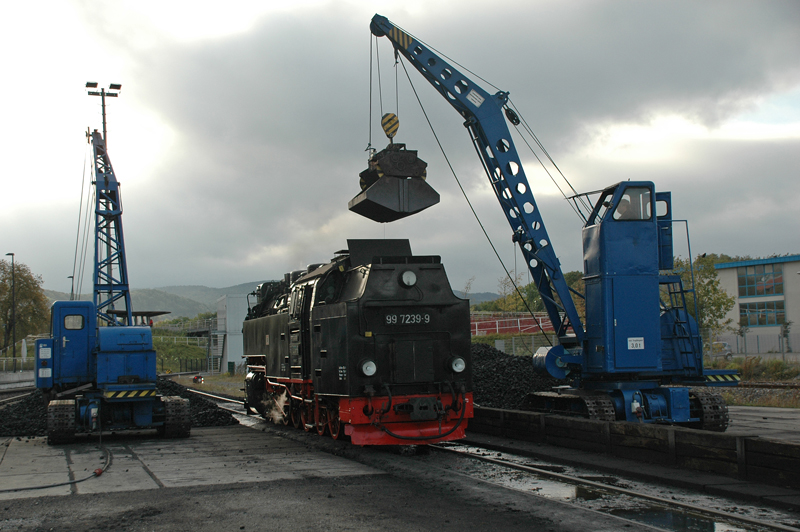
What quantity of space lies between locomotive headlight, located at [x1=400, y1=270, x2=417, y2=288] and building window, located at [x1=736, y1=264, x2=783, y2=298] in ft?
149

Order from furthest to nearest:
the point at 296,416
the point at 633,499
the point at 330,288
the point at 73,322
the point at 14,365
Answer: the point at 14,365, the point at 73,322, the point at 296,416, the point at 330,288, the point at 633,499

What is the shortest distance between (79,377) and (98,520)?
8.71m

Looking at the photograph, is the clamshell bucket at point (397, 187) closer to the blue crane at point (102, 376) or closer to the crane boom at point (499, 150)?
the crane boom at point (499, 150)

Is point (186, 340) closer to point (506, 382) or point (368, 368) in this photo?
point (506, 382)

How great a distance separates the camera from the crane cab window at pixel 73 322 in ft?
46.8

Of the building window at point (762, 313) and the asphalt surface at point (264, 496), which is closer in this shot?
the asphalt surface at point (264, 496)

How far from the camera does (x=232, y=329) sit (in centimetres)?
5772

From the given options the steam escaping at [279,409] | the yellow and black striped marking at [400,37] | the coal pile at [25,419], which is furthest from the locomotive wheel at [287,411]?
the yellow and black striped marking at [400,37]

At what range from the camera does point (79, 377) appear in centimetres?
1428

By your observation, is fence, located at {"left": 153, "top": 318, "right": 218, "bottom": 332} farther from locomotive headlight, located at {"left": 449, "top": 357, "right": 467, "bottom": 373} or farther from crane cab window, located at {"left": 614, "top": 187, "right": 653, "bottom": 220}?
locomotive headlight, located at {"left": 449, "top": 357, "right": 467, "bottom": 373}

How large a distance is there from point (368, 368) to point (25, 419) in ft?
33.5

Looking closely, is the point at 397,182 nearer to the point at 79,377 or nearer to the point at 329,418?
the point at 329,418

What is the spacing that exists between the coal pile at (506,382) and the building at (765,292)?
33.1 m

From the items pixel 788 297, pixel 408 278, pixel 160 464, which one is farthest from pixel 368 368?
pixel 788 297
